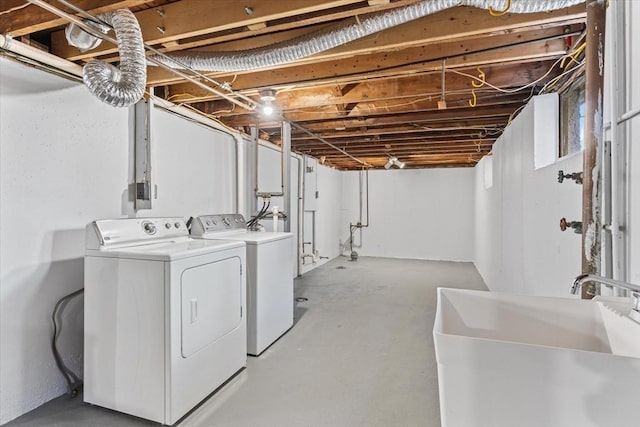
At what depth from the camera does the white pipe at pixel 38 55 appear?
181 centimetres

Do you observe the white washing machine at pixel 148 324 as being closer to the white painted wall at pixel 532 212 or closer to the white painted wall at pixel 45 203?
the white painted wall at pixel 45 203

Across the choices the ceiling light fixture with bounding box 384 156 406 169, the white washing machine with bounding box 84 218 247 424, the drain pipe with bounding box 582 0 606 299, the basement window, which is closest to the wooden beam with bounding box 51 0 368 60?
the drain pipe with bounding box 582 0 606 299

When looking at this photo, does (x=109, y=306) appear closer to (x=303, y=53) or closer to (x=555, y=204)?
(x=303, y=53)

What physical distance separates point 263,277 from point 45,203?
5.06ft

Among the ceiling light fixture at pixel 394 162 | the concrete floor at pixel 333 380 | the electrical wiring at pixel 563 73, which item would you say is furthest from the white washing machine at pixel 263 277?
the ceiling light fixture at pixel 394 162

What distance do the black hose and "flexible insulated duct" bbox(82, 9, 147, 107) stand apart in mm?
1278

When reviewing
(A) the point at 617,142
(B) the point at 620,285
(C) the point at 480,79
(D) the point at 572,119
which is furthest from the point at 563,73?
(B) the point at 620,285

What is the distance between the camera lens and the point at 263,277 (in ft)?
9.11

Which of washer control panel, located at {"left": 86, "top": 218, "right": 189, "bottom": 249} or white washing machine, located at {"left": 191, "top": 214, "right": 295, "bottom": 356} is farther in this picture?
white washing machine, located at {"left": 191, "top": 214, "right": 295, "bottom": 356}

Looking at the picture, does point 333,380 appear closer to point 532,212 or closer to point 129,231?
point 129,231

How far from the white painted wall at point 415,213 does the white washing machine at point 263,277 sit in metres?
4.98

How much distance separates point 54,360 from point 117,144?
4.96ft

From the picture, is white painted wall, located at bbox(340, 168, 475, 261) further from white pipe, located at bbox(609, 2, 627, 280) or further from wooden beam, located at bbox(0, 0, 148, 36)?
wooden beam, located at bbox(0, 0, 148, 36)

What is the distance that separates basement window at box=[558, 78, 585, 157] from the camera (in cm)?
208
